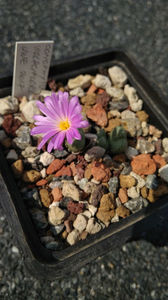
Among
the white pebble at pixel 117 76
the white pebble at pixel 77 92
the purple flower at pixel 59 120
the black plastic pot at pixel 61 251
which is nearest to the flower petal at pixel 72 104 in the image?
the purple flower at pixel 59 120

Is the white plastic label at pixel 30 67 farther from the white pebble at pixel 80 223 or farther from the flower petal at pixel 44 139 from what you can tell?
the white pebble at pixel 80 223

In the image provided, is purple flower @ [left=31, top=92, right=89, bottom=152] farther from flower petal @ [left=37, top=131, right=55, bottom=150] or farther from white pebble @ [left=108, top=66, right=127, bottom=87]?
white pebble @ [left=108, top=66, right=127, bottom=87]

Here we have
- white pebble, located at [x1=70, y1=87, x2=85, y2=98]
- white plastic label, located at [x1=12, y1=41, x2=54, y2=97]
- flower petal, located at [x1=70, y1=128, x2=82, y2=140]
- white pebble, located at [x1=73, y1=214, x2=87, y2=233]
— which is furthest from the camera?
white pebble, located at [x1=70, y1=87, x2=85, y2=98]

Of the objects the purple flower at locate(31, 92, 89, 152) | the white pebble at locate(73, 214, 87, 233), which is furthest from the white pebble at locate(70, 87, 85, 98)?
the white pebble at locate(73, 214, 87, 233)

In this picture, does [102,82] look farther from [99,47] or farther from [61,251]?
[61,251]

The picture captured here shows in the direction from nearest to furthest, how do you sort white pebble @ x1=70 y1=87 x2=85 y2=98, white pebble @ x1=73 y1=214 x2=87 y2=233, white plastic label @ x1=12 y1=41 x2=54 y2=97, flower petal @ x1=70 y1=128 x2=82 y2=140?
flower petal @ x1=70 y1=128 x2=82 y2=140 < white pebble @ x1=73 y1=214 x2=87 y2=233 < white plastic label @ x1=12 y1=41 x2=54 y2=97 < white pebble @ x1=70 y1=87 x2=85 y2=98

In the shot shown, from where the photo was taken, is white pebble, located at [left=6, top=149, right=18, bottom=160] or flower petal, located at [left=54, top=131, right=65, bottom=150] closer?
flower petal, located at [left=54, top=131, right=65, bottom=150]


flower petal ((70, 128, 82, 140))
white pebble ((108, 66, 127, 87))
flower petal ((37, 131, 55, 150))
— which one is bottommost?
flower petal ((70, 128, 82, 140))
